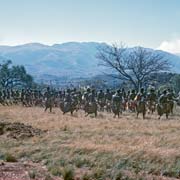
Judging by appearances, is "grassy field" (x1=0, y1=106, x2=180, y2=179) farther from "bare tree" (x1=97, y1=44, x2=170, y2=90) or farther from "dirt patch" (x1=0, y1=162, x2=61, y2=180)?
"bare tree" (x1=97, y1=44, x2=170, y2=90)

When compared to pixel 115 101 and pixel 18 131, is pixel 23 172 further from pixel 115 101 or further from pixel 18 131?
pixel 115 101

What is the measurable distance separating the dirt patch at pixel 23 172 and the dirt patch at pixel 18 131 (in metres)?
5.02

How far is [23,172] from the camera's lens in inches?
531

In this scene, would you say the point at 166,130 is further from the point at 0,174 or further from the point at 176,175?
the point at 0,174

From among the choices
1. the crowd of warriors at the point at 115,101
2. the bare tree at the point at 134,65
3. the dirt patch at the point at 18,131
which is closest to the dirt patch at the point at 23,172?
the dirt patch at the point at 18,131

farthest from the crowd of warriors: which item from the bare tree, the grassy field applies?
the bare tree

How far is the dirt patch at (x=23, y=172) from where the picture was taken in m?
12.8

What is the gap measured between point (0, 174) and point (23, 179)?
2.24 feet

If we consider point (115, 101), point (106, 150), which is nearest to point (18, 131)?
point (106, 150)

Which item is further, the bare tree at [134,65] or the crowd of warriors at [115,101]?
the bare tree at [134,65]

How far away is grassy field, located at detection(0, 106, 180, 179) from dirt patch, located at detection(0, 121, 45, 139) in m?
0.42

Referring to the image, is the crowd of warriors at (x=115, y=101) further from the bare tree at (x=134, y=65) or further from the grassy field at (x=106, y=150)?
the bare tree at (x=134, y=65)

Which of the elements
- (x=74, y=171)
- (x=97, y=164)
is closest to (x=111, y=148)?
(x=97, y=164)

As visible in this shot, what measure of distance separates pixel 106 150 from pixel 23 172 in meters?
3.31
